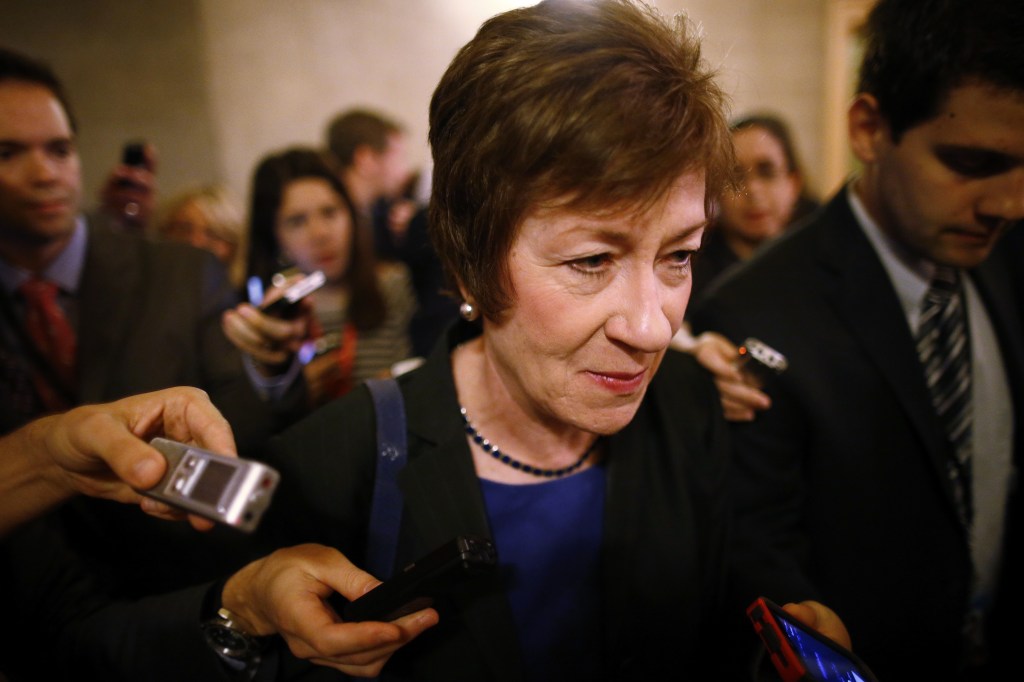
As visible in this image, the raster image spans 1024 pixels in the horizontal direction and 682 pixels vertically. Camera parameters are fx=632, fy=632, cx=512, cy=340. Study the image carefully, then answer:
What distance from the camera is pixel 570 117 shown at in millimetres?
872

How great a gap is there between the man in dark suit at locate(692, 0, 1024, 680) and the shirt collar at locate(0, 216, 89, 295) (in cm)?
166

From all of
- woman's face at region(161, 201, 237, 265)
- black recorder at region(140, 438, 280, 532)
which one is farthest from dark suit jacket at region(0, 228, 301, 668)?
woman's face at region(161, 201, 237, 265)

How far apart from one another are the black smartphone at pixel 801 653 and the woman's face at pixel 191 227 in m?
3.60

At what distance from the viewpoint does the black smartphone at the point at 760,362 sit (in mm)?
1379

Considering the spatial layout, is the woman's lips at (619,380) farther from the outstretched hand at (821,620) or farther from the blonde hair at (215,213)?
the blonde hair at (215,213)

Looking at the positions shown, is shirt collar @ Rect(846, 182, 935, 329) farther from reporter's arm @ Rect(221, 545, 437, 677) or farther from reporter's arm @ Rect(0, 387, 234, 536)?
reporter's arm @ Rect(0, 387, 234, 536)

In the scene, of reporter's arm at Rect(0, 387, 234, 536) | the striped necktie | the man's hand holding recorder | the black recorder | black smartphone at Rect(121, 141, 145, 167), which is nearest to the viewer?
the black recorder

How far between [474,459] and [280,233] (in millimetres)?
2008

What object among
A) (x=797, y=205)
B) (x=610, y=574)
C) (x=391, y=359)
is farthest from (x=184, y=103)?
(x=610, y=574)

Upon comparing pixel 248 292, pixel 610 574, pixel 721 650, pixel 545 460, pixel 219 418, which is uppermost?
pixel 219 418

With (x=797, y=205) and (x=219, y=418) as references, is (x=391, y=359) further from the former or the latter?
(x=797, y=205)

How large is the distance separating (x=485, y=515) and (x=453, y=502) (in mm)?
65

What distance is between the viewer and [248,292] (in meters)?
2.11

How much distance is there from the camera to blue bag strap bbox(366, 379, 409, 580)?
108 centimetres
